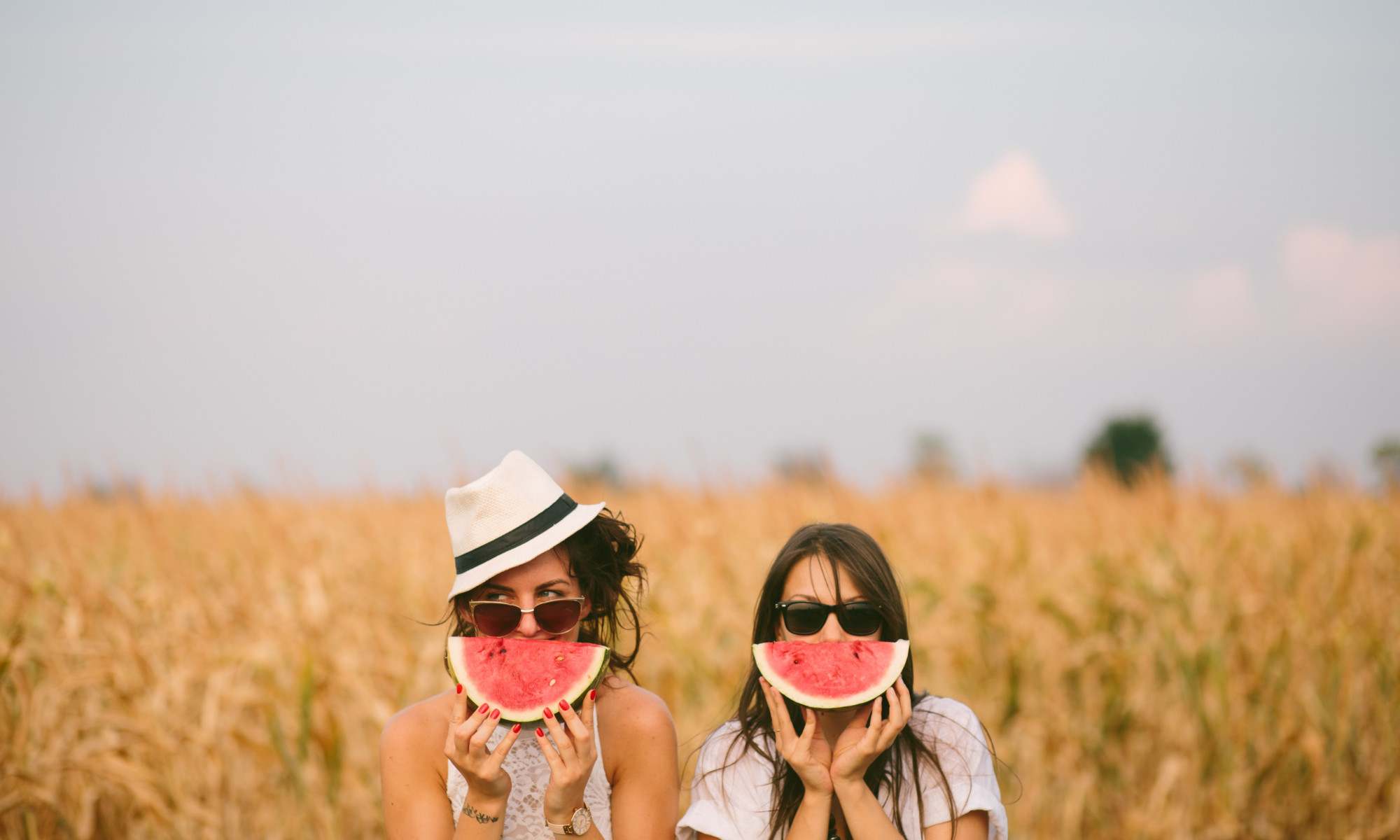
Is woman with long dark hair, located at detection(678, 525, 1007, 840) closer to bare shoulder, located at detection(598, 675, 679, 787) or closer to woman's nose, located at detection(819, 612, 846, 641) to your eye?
woman's nose, located at detection(819, 612, 846, 641)

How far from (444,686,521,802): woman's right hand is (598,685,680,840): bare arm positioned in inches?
17.3

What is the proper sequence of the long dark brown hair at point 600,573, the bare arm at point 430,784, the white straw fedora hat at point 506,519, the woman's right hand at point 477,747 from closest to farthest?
1. the woman's right hand at point 477,747
2. the bare arm at point 430,784
3. the white straw fedora hat at point 506,519
4. the long dark brown hair at point 600,573

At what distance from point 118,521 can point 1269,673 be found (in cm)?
932

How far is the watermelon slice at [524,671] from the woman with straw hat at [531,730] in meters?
0.05

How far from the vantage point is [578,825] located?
7.70ft

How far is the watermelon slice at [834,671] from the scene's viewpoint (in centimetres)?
236

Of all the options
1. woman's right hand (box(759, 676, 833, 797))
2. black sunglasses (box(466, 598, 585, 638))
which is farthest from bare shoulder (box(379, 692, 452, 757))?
woman's right hand (box(759, 676, 833, 797))

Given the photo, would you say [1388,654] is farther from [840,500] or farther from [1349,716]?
[840,500]

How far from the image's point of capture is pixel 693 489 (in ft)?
27.3

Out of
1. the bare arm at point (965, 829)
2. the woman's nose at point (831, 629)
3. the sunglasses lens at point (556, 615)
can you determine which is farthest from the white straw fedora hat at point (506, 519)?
the bare arm at point (965, 829)

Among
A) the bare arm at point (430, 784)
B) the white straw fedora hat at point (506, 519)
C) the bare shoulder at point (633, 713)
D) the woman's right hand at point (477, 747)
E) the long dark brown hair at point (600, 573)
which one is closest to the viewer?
the woman's right hand at point (477, 747)

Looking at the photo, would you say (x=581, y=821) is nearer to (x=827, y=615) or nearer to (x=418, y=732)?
(x=418, y=732)

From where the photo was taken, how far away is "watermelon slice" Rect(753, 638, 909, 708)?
236cm

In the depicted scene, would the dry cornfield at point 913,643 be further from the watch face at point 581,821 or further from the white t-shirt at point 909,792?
the watch face at point 581,821
